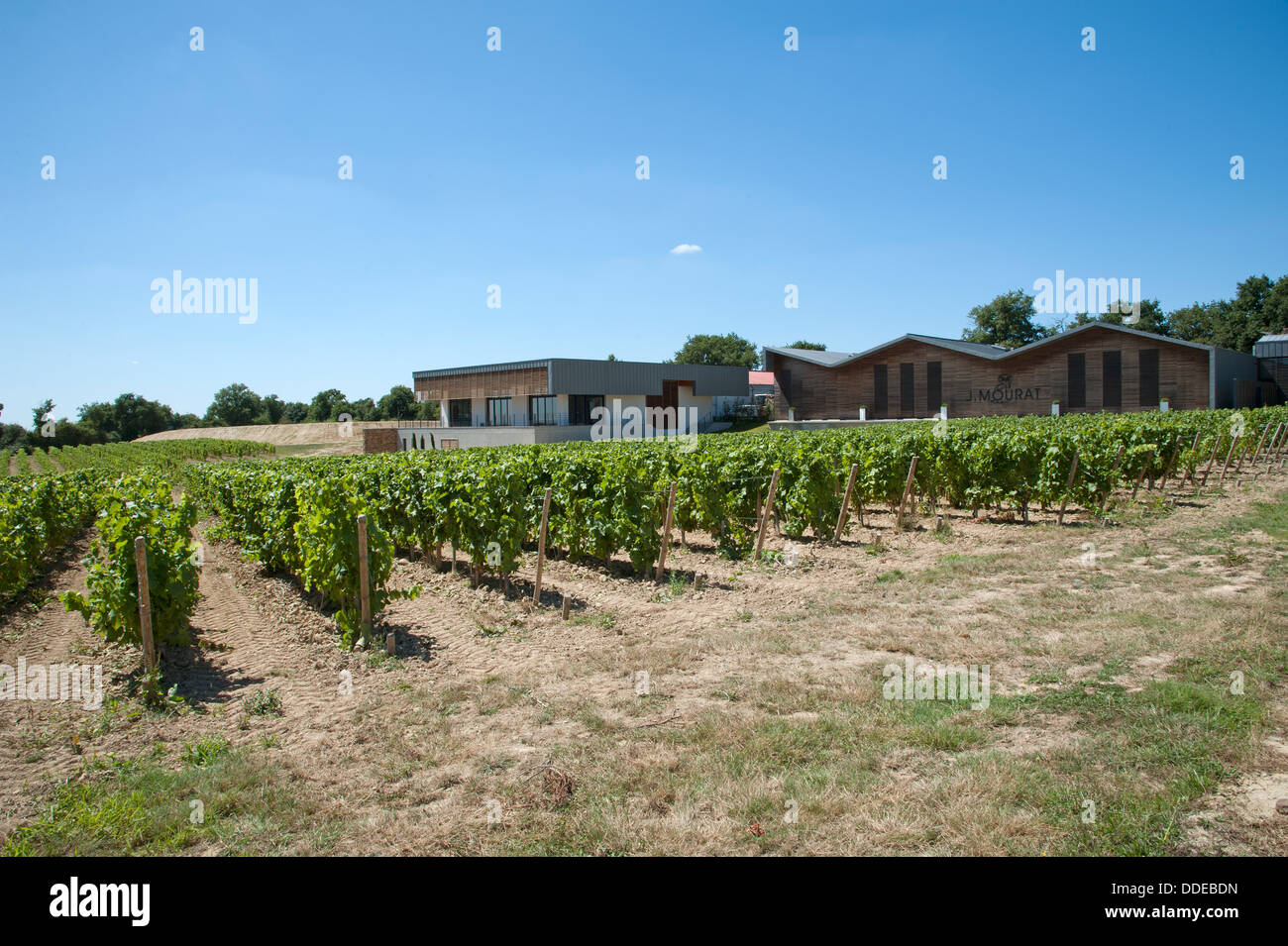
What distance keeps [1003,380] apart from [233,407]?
11777cm

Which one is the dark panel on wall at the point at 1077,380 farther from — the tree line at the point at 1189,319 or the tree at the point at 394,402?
the tree at the point at 394,402

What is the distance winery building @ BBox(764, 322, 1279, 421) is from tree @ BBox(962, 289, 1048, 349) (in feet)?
98.9

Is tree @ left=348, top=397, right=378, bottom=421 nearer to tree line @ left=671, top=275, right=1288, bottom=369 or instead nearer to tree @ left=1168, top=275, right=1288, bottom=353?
tree line @ left=671, top=275, right=1288, bottom=369

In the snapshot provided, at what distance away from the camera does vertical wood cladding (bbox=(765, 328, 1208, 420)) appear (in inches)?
1585

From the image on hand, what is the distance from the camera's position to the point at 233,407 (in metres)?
118

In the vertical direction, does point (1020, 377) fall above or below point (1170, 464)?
above

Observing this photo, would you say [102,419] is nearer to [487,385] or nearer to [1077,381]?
[487,385]

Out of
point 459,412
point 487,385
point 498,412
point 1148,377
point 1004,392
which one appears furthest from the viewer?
point 459,412

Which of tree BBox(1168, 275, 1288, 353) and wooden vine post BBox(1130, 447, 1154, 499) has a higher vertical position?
tree BBox(1168, 275, 1288, 353)

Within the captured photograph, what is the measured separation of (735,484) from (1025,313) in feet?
255

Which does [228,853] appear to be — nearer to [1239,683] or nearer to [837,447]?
[1239,683]

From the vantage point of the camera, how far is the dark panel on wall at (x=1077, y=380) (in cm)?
4262

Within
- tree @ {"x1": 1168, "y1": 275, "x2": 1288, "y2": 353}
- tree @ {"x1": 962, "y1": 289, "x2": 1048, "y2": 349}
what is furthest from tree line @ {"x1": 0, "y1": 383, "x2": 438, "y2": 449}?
tree @ {"x1": 1168, "y1": 275, "x2": 1288, "y2": 353}

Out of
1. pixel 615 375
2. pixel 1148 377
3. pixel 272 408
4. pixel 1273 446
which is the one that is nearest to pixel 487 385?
pixel 615 375
